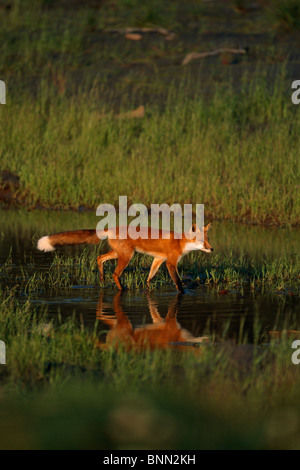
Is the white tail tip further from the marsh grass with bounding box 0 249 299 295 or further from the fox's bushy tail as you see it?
the marsh grass with bounding box 0 249 299 295

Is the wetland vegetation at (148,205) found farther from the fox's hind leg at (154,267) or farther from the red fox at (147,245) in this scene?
the red fox at (147,245)

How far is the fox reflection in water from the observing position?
8.80 m

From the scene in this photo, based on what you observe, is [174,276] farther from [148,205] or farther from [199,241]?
[148,205]

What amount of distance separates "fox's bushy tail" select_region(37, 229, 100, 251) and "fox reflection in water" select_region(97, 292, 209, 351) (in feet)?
5.06

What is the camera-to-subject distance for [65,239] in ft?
38.9

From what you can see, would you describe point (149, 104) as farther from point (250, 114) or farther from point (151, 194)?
point (151, 194)

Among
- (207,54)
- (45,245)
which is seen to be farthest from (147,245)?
(207,54)

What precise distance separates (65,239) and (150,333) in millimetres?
2870

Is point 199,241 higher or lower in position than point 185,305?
higher

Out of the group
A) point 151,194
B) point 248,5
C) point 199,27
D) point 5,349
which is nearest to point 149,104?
point 151,194

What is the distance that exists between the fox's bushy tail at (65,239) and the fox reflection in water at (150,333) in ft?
5.06

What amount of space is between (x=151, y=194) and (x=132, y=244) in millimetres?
6645
